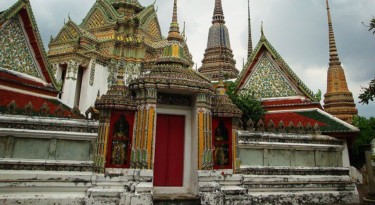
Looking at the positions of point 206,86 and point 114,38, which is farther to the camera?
point 114,38

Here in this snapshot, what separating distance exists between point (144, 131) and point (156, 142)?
751 millimetres

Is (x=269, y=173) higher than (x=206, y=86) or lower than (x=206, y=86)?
lower

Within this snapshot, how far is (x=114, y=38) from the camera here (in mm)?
18875

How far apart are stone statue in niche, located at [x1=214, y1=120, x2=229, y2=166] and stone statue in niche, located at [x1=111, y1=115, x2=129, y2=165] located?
7.74 ft

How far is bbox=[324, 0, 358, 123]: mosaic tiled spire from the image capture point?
17.6 metres

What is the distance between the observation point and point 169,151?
777 cm

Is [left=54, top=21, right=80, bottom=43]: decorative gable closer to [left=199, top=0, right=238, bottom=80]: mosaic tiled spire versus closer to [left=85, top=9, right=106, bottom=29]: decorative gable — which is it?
[left=85, top=9, right=106, bottom=29]: decorative gable

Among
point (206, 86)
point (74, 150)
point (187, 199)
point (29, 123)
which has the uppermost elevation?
point (206, 86)

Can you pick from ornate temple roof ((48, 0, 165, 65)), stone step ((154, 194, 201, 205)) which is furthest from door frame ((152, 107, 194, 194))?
ornate temple roof ((48, 0, 165, 65))

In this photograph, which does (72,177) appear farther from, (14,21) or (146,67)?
(146,67)

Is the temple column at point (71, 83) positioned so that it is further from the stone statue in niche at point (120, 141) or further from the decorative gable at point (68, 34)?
the stone statue in niche at point (120, 141)

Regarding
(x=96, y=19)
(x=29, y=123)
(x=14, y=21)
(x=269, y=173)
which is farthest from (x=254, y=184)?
(x=96, y=19)

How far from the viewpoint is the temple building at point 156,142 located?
668 centimetres

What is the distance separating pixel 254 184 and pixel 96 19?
670 inches
